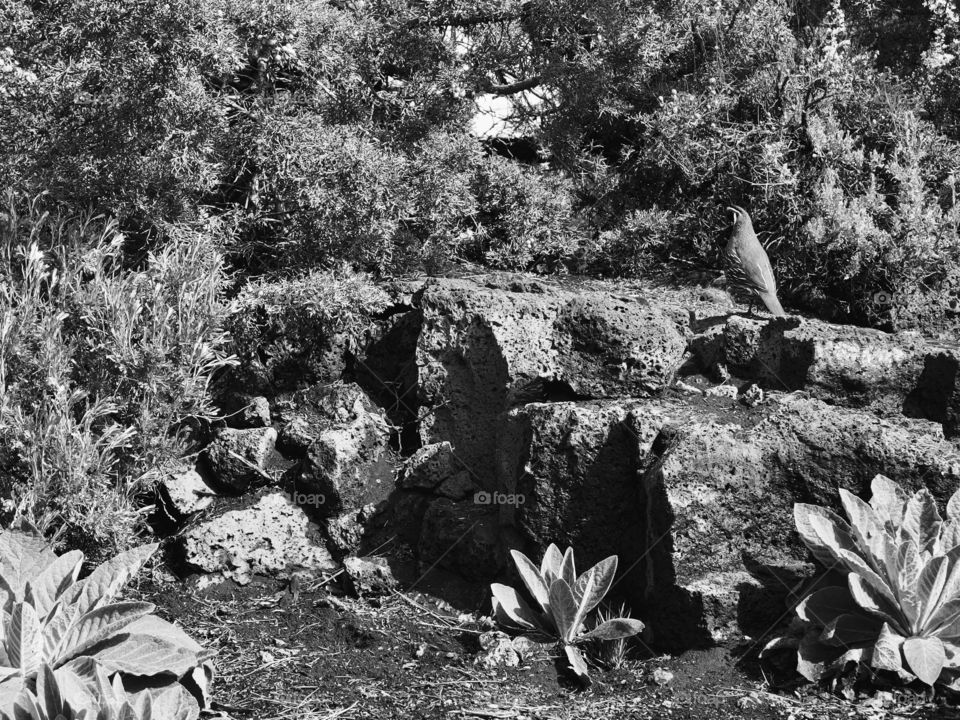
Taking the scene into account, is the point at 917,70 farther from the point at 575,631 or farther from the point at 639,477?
the point at 575,631

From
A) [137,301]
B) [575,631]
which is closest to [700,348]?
[575,631]

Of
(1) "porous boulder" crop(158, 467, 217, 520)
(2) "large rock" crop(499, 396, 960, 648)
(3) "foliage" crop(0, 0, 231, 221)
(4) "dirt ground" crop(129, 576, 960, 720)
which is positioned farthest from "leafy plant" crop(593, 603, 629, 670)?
(3) "foliage" crop(0, 0, 231, 221)

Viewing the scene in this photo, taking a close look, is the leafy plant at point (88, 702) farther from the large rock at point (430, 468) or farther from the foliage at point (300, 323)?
the foliage at point (300, 323)

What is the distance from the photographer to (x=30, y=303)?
4617mm

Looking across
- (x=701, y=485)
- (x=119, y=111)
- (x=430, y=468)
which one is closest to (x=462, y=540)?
(x=430, y=468)

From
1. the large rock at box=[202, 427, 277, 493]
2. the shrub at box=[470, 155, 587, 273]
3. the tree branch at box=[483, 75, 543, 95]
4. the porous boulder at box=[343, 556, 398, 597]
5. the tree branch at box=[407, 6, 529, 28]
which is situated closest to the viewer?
the porous boulder at box=[343, 556, 398, 597]

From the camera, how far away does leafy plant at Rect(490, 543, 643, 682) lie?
3.84 m

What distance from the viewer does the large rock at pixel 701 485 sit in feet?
12.8

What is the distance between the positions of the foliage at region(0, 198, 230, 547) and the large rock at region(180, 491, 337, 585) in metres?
0.34

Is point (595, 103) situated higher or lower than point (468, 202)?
higher

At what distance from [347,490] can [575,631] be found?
1.46 m

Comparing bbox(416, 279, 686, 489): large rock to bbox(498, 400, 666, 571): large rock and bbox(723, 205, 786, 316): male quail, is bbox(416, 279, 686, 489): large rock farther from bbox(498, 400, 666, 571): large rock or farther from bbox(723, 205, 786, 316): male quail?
bbox(723, 205, 786, 316): male quail

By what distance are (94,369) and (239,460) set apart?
84cm

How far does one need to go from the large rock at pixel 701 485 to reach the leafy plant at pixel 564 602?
0.23m
